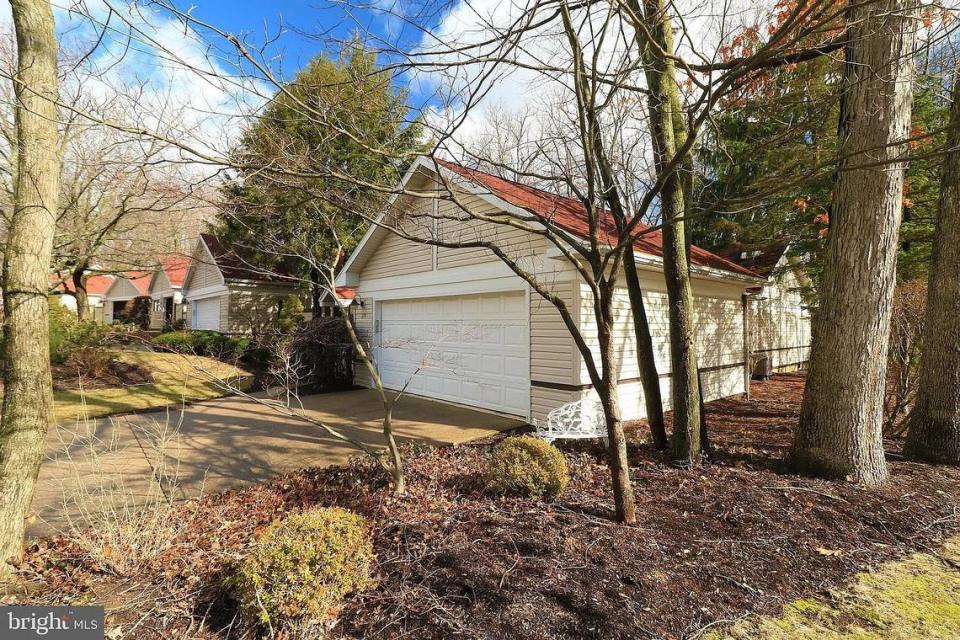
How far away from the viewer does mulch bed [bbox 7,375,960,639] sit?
100.0 inches

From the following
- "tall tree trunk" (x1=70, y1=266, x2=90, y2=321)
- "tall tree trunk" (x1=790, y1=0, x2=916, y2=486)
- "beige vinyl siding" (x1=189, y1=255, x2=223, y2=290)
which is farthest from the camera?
"beige vinyl siding" (x1=189, y1=255, x2=223, y2=290)

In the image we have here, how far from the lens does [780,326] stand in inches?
583

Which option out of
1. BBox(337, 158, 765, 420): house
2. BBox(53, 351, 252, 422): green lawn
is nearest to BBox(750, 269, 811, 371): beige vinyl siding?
BBox(337, 158, 765, 420): house

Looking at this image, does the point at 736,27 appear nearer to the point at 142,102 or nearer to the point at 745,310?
the point at 142,102

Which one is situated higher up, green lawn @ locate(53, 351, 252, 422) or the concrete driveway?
green lawn @ locate(53, 351, 252, 422)

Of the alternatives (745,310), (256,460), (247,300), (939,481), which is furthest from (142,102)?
(247,300)

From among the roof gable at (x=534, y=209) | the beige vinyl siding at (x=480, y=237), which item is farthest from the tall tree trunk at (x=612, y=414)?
the beige vinyl siding at (x=480, y=237)

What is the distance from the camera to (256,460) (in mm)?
5461

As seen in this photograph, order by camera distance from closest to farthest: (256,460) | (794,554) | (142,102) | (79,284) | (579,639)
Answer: (579,639) → (794,554) → (142,102) → (256,460) → (79,284)

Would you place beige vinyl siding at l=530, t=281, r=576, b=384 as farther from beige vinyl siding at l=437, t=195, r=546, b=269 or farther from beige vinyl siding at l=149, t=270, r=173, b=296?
beige vinyl siding at l=149, t=270, r=173, b=296

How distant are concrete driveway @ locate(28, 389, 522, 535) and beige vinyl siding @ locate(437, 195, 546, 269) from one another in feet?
9.26

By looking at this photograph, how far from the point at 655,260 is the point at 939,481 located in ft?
13.4

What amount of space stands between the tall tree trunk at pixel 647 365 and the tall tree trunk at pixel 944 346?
2.77m

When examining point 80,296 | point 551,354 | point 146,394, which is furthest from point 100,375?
point 551,354
